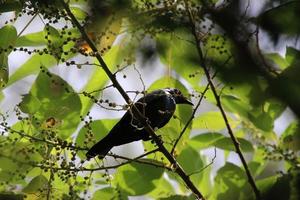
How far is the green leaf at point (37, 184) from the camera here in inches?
126

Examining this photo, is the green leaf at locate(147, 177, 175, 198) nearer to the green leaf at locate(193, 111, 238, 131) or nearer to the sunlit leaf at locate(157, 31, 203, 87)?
the green leaf at locate(193, 111, 238, 131)

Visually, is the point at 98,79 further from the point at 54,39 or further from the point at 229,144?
the point at 229,144

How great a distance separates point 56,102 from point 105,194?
0.62 meters

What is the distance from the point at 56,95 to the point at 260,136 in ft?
4.19

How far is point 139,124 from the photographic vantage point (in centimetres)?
336

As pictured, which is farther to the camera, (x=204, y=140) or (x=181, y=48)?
(x=204, y=140)

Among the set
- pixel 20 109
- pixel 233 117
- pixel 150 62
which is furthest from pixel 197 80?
pixel 150 62

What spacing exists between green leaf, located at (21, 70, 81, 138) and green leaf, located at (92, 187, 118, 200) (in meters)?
0.39

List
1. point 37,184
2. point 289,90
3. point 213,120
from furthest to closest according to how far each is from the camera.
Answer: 1. point 213,120
2. point 37,184
3. point 289,90

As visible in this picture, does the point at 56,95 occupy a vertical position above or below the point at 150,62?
above

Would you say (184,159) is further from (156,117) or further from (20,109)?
(20,109)

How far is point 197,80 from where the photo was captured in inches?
138

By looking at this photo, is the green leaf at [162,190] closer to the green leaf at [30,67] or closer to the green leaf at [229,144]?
the green leaf at [229,144]

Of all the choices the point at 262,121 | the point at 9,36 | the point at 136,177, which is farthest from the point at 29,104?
the point at 262,121
